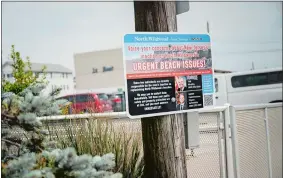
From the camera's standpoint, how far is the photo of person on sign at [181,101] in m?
3.64

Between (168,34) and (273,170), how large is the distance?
3.01m

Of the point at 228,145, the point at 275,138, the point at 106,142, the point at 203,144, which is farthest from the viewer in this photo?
the point at 275,138

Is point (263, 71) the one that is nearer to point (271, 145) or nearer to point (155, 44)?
point (271, 145)

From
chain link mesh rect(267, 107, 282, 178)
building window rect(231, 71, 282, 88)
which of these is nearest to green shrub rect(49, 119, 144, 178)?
chain link mesh rect(267, 107, 282, 178)

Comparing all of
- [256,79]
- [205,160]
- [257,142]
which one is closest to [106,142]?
[205,160]

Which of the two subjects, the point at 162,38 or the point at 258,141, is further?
the point at 258,141

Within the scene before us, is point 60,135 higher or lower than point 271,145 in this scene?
higher

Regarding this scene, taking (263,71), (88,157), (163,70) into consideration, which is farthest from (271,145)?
(263,71)

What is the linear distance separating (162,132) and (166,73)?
58 cm

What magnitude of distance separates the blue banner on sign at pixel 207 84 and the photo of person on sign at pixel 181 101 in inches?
11.6

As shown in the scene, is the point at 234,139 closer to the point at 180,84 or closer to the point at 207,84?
the point at 207,84

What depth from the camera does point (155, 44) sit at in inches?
138

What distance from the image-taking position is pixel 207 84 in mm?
3910

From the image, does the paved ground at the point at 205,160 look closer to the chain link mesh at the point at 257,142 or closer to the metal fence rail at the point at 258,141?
the metal fence rail at the point at 258,141
